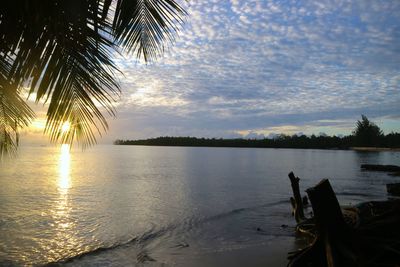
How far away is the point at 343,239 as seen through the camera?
652 cm

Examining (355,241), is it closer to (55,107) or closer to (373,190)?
(55,107)

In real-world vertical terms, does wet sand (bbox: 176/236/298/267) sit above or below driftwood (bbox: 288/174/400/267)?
below

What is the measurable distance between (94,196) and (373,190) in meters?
21.5

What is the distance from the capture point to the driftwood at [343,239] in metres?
6.26

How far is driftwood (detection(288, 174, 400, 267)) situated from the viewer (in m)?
6.26

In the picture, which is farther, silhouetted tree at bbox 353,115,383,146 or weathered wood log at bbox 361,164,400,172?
silhouetted tree at bbox 353,115,383,146

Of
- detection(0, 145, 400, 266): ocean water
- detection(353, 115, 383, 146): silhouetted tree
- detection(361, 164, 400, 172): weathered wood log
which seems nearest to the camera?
detection(0, 145, 400, 266): ocean water

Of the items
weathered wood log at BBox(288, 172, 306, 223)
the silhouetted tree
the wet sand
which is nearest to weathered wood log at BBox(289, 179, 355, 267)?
the wet sand

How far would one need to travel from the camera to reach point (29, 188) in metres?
29.8

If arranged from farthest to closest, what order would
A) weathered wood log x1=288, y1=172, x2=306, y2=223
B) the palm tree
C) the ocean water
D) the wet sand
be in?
weathered wood log x1=288, y1=172, x2=306, y2=223
the ocean water
the wet sand
the palm tree

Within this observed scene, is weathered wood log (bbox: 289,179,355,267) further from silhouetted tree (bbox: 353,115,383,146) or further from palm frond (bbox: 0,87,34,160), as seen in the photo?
silhouetted tree (bbox: 353,115,383,146)

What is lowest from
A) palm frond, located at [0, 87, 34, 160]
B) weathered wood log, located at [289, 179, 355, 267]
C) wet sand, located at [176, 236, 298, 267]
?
wet sand, located at [176, 236, 298, 267]

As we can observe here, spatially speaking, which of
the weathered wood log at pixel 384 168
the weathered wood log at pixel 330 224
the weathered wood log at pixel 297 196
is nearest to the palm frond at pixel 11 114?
the weathered wood log at pixel 330 224

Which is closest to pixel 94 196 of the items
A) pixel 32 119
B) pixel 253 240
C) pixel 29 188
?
pixel 29 188
